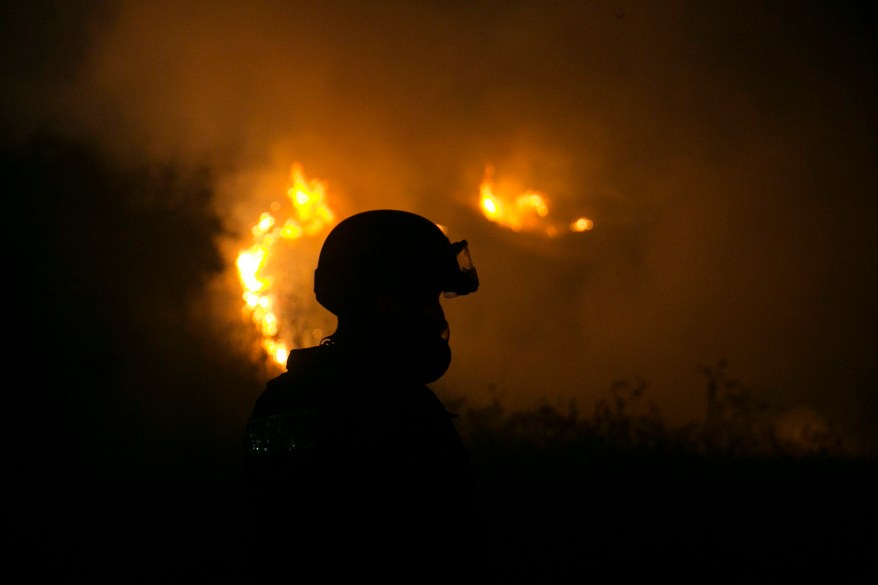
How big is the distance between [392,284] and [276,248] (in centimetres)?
792

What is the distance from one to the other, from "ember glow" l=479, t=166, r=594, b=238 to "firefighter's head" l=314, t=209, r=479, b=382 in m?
8.25

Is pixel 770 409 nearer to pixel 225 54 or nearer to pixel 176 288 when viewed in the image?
pixel 176 288

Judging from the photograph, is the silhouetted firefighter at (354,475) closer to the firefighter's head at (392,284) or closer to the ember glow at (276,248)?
the firefighter's head at (392,284)

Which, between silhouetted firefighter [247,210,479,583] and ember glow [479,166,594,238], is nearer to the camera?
silhouetted firefighter [247,210,479,583]

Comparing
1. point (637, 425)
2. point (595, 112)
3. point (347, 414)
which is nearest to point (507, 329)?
point (637, 425)

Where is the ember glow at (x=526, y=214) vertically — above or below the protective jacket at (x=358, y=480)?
above

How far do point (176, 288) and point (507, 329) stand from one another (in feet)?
17.0

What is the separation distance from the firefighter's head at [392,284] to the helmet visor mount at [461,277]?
0.32 feet

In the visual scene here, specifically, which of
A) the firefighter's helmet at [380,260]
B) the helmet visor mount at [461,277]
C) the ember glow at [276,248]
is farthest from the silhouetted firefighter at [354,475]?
the ember glow at [276,248]

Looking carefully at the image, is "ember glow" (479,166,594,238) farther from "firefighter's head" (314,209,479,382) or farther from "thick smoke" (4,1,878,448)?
"firefighter's head" (314,209,479,382)

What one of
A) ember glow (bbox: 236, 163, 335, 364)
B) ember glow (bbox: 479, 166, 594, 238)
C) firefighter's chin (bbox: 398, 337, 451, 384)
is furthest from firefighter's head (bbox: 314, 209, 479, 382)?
ember glow (bbox: 479, 166, 594, 238)

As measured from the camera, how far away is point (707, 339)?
34.7 ft

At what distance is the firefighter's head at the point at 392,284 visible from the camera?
2.23m

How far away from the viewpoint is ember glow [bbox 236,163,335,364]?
1000 cm
